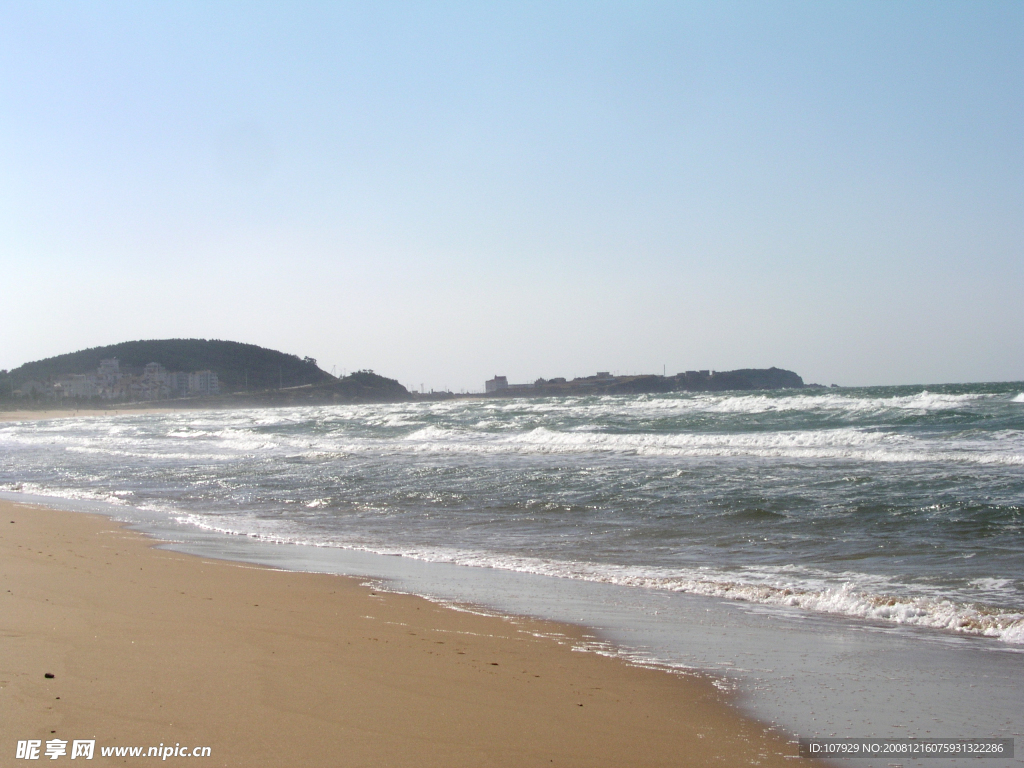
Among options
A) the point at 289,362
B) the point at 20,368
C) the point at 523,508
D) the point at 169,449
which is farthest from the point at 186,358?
the point at 523,508

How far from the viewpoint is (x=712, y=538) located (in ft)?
30.2

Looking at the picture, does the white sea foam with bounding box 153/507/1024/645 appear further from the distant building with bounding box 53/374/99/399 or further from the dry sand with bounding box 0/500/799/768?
the distant building with bounding box 53/374/99/399

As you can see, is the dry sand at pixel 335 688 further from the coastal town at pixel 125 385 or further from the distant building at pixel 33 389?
the coastal town at pixel 125 385

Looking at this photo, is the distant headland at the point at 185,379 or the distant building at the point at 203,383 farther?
the distant building at the point at 203,383

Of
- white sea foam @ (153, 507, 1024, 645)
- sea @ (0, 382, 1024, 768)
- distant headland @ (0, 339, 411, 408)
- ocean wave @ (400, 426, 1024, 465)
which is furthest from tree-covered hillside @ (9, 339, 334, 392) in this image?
white sea foam @ (153, 507, 1024, 645)

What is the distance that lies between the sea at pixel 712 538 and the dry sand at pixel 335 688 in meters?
0.46

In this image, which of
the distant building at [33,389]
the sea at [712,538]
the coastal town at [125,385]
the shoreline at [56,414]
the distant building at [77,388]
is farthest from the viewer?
the coastal town at [125,385]

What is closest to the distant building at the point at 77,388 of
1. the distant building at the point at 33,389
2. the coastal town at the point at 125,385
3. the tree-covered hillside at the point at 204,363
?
the coastal town at the point at 125,385

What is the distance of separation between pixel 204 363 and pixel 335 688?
150677 mm

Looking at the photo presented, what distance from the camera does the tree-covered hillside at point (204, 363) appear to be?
454ft

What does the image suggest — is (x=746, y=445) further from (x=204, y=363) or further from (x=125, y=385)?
(x=204, y=363)

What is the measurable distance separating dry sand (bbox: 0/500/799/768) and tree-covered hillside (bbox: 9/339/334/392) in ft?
442

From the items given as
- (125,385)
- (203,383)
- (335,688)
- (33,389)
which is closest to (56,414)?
(33,389)

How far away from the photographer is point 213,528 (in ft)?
35.1
